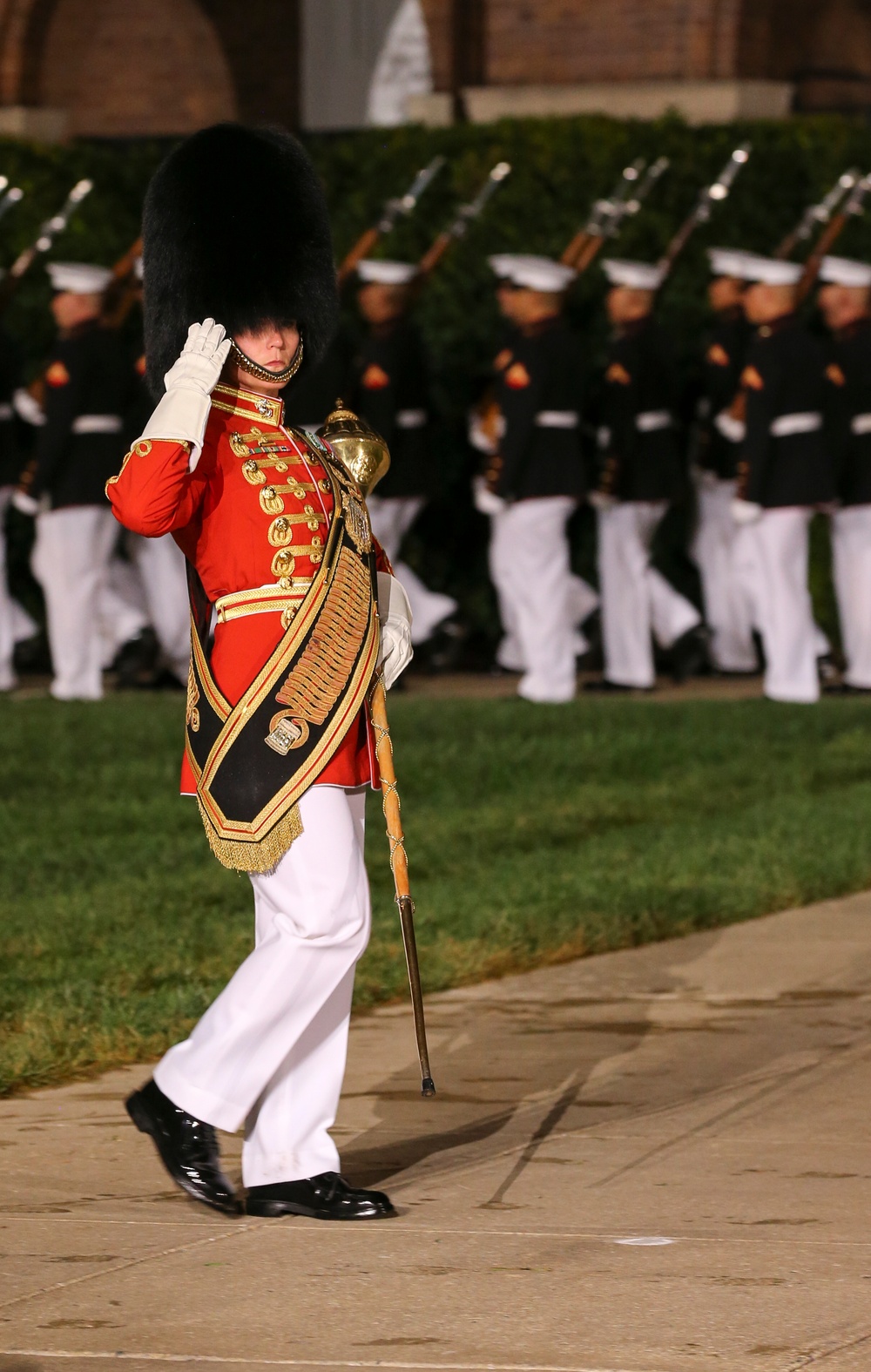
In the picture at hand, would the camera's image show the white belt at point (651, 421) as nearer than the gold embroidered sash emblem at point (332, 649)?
No

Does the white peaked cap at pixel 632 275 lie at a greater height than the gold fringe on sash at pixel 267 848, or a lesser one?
lesser

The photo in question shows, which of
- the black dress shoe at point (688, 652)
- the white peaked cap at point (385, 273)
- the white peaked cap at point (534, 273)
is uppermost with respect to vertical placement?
the white peaked cap at point (534, 273)

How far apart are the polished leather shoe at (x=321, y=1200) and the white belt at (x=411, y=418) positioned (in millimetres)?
9661

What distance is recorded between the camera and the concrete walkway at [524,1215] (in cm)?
389

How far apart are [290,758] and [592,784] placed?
550 cm

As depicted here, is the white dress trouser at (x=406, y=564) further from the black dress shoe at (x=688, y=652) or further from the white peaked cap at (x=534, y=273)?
the white peaked cap at (x=534, y=273)

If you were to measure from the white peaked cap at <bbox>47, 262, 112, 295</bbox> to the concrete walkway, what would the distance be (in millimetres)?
7719

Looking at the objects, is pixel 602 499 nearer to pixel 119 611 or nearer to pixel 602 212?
pixel 602 212

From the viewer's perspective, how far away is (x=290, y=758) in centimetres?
469

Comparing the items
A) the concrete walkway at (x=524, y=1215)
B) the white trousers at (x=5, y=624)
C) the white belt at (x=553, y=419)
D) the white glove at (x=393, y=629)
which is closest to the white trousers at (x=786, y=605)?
the white belt at (x=553, y=419)

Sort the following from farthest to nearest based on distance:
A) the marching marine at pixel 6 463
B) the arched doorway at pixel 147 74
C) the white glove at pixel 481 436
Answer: the arched doorway at pixel 147 74 → the white glove at pixel 481 436 → the marching marine at pixel 6 463

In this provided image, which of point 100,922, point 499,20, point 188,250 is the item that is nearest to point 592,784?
point 100,922

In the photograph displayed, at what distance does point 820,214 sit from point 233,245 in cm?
1020

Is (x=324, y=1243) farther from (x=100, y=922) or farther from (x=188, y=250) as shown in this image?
(x=100, y=922)
